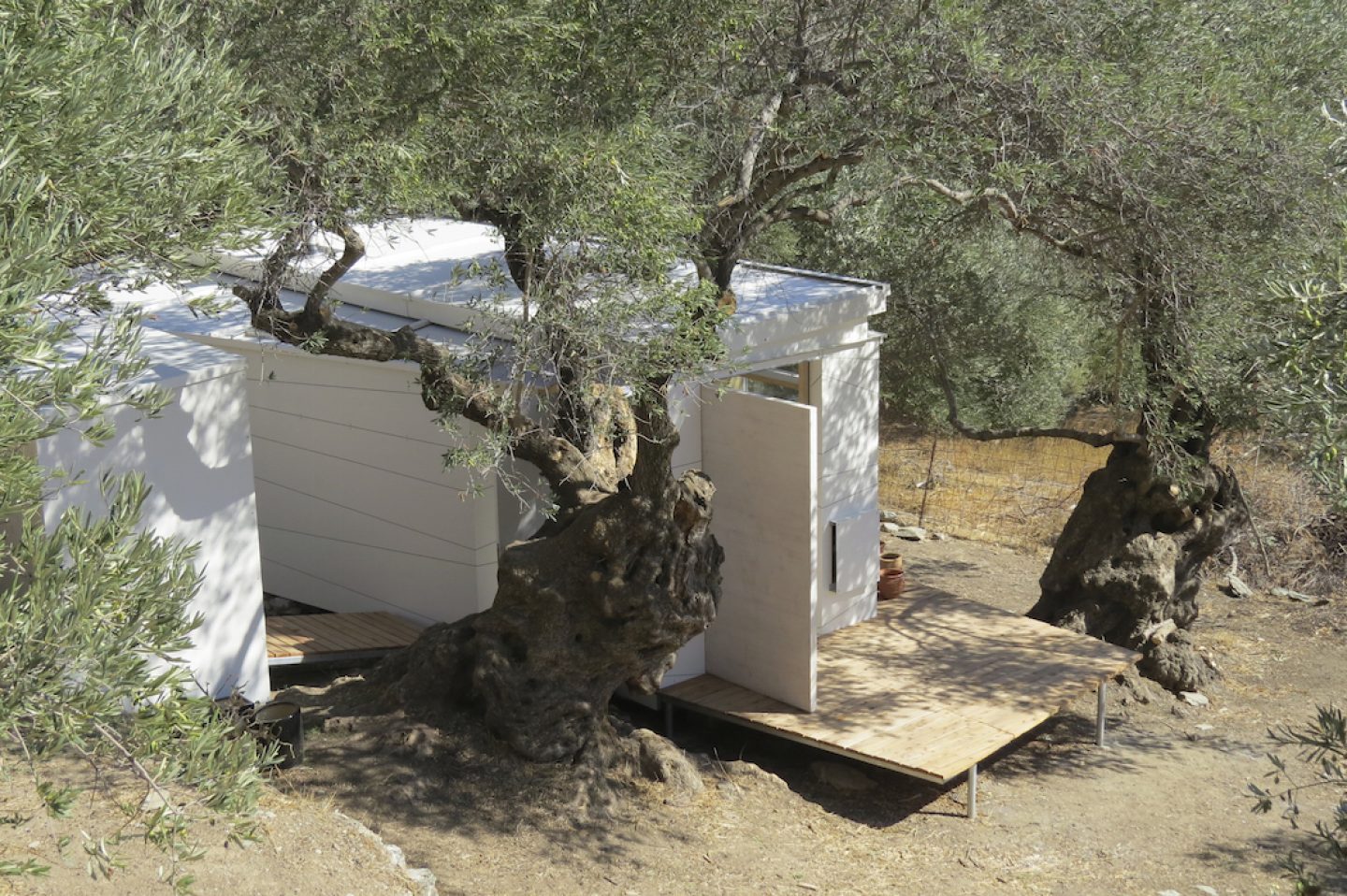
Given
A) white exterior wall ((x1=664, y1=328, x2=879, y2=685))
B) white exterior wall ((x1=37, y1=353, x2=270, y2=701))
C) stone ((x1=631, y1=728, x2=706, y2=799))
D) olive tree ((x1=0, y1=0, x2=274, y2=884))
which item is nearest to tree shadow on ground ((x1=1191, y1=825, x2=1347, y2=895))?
white exterior wall ((x1=664, y1=328, x2=879, y2=685))

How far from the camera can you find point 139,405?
5355 mm

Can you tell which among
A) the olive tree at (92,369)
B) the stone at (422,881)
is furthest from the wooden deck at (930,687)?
the olive tree at (92,369)

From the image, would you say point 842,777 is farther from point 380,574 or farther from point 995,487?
point 995,487

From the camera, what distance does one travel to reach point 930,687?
34.2ft

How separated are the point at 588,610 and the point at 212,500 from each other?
2.64 m

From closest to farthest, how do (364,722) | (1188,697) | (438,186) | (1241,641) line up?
(438,186) < (364,722) < (1188,697) < (1241,641)

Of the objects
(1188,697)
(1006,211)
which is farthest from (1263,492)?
(1006,211)

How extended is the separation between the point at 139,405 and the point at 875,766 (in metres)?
6.84

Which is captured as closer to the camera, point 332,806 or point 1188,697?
point 332,806

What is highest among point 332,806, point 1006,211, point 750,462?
point 1006,211

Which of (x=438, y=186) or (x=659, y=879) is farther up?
(x=438, y=186)

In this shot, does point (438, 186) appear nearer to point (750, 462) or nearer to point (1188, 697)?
point (750, 462)

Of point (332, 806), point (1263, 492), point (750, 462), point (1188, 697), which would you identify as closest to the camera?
point (332, 806)

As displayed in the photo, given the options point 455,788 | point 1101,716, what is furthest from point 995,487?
point 455,788
